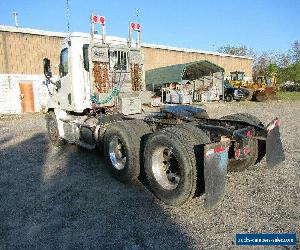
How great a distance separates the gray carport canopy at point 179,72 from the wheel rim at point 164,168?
76.3ft

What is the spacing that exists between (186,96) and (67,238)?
76.3 feet

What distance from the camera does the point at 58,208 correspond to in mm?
4879

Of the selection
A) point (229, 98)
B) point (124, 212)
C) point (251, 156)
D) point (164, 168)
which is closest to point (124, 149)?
point (164, 168)

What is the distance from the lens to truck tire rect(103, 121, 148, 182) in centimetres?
554

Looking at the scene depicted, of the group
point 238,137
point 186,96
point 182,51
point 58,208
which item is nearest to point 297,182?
point 238,137

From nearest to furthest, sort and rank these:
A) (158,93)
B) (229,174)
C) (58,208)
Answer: (58,208), (229,174), (158,93)

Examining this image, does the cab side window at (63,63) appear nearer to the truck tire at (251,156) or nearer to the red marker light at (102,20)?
the red marker light at (102,20)

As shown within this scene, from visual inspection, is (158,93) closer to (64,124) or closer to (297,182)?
(64,124)

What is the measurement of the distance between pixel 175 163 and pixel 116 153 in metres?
1.63

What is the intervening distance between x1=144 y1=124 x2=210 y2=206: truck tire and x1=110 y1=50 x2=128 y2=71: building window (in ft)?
11.2

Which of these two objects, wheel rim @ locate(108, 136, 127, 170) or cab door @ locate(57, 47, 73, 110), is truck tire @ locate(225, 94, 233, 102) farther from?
wheel rim @ locate(108, 136, 127, 170)

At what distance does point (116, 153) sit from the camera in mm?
6164

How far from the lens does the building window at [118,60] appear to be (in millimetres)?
7734

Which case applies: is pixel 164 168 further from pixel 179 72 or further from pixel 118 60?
pixel 179 72
